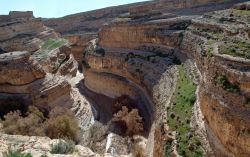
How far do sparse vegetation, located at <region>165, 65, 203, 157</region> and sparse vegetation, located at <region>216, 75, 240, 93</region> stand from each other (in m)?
2.55

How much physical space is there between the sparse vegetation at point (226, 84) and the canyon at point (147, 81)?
0.04 m

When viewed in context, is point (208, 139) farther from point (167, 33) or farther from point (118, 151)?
point (167, 33)

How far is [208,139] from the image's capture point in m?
14.4

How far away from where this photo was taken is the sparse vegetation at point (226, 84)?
520 inches

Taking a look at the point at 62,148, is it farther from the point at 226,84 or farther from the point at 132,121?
the point at 132,121

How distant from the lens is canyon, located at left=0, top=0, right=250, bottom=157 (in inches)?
529

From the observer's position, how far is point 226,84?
13.8 metres

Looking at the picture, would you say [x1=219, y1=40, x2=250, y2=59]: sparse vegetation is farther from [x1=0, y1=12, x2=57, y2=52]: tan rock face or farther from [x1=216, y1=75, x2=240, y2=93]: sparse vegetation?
[x1=0, y1=12, x2=57, y2=52]: tan rock face

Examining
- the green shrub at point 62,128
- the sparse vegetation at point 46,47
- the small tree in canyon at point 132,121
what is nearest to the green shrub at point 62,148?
the green shrub at point 62,128

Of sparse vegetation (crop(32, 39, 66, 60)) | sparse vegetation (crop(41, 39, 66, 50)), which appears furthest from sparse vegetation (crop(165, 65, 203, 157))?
sparse vegetation (crop(41, 39, 66, 50))

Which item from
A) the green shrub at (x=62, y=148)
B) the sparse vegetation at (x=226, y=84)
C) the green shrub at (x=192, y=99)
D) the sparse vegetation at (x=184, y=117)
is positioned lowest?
the sparse vegetation at (x=184, y=117)

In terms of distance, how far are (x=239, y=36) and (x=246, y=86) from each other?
26.9 ft

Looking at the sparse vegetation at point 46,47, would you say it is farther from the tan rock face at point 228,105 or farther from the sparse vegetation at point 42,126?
the tan rock face at point 228,105

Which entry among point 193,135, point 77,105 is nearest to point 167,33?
point 77,105
